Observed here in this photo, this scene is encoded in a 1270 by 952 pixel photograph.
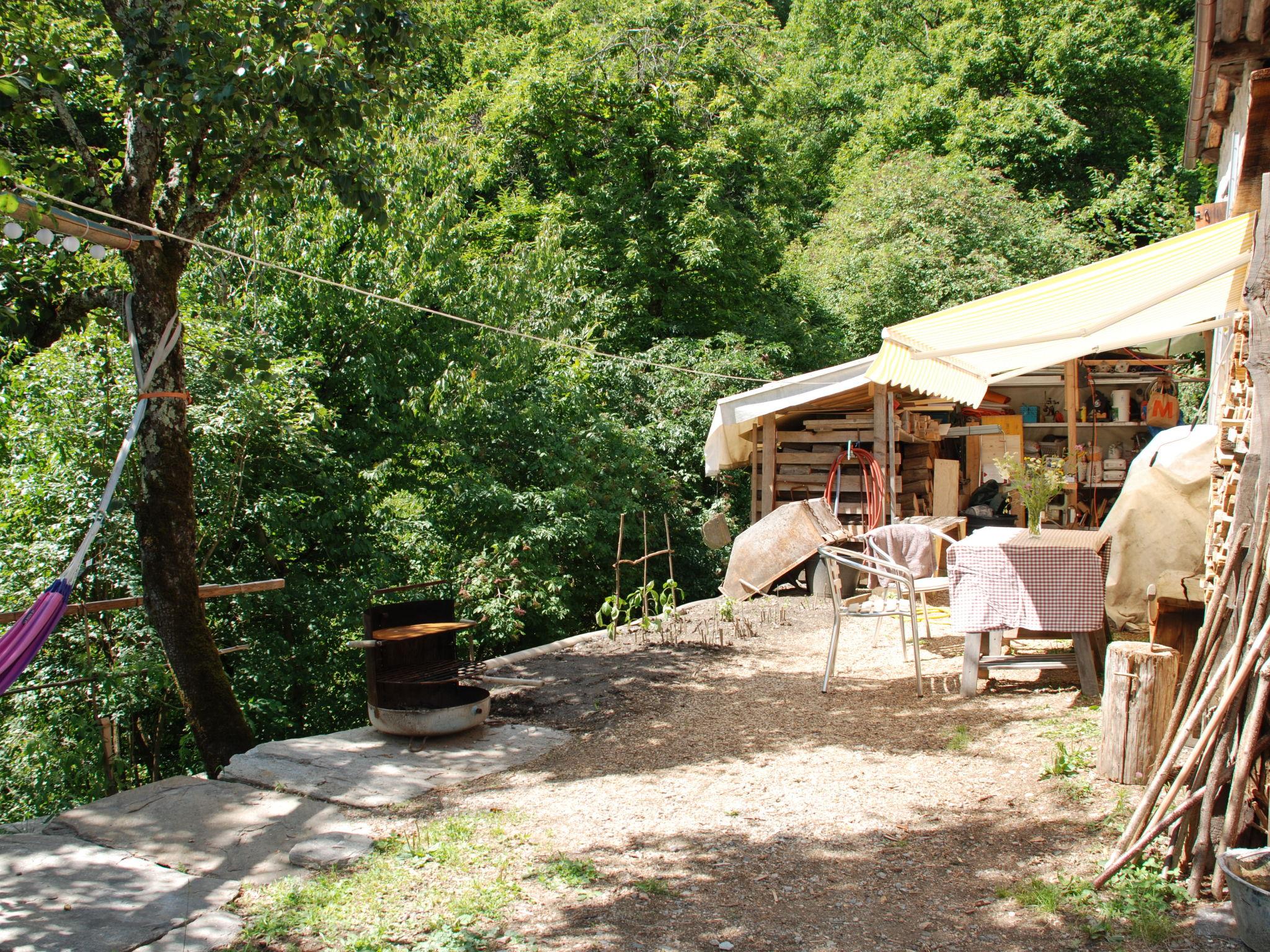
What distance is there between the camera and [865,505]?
10.2 meters

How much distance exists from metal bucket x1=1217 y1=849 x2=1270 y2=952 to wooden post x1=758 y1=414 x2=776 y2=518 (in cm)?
823

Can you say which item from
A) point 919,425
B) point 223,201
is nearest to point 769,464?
point 919,425

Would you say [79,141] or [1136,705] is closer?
[1136,705]

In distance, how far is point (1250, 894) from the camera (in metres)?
2.39

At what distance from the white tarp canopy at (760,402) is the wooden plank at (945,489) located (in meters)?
1.90

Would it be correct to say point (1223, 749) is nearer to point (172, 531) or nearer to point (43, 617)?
point (43, 617)

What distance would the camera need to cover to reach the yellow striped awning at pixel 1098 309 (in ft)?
14.7

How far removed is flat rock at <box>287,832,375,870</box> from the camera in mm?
3607

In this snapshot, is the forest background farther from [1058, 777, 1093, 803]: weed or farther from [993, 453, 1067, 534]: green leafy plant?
[1058, 777, 1093, 803]: weed

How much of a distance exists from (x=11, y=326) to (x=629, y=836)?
483cm

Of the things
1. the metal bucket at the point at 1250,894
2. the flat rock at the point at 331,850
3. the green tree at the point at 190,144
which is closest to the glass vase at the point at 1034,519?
the metal bucket at the point at 1250,894

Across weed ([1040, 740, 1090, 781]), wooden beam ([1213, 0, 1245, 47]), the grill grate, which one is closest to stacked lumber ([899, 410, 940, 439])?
wooden beam ([1213, 0, 1245, 47])

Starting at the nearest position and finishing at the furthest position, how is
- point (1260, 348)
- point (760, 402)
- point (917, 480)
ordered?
point (1260, 348), point (760, 402), point (917, 480)

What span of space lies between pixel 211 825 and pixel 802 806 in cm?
254
